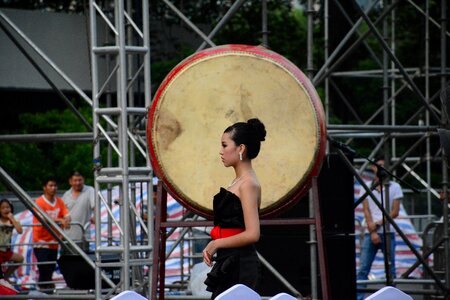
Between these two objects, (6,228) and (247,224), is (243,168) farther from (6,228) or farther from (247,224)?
(6,228)

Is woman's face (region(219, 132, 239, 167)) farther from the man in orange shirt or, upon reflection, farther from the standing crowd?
the man in orange shirt

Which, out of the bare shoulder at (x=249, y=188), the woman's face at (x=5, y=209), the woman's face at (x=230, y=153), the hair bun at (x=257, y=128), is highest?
the woman's face at (x=5, y=209)

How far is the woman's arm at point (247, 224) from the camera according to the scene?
6.92 meters

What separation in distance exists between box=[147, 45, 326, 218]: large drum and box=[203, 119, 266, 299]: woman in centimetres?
144

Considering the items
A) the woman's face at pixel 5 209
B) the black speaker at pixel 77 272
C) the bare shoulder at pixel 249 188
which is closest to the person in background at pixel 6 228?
the woman's face at pixel 5 209

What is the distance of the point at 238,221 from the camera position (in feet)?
23.2

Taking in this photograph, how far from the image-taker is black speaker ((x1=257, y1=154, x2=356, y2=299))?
10.2 meters

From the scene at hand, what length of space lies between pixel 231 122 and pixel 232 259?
6.19 ft

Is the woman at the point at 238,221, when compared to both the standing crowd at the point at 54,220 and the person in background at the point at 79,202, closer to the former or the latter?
the standing crowd at the point at 54,220

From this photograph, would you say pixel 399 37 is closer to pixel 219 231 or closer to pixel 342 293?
pixel 342 293

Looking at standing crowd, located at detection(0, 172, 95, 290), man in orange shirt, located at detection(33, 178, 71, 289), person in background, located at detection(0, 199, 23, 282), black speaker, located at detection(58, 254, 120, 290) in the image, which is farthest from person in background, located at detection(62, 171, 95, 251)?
black speaker, located at detection(58, 254, 120, 290)

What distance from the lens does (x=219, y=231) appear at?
282 inches

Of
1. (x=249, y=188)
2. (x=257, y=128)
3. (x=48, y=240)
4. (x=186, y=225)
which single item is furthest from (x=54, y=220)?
(x=249, y=188)

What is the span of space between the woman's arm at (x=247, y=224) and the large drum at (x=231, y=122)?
164 centimetres
